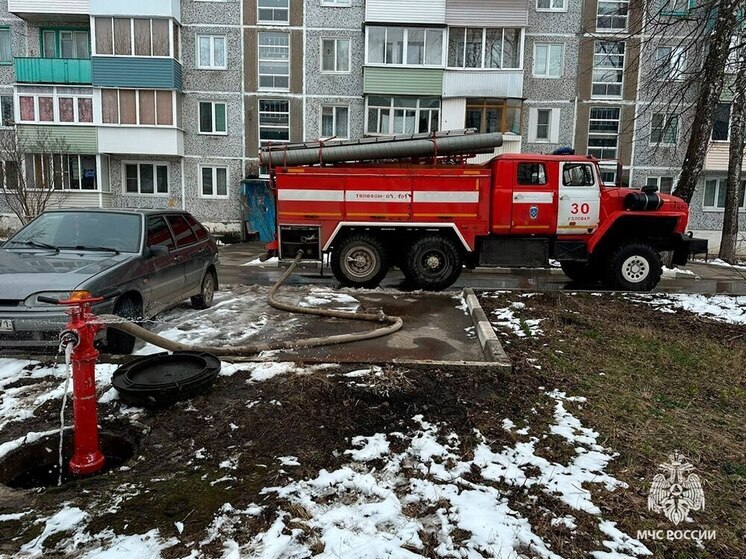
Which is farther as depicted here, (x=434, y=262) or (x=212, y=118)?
(x=212, y=118)

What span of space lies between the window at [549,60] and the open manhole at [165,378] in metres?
23.8

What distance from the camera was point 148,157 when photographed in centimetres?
2461

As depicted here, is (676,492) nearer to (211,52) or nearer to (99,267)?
(99,267)

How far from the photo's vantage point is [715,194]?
989 inches

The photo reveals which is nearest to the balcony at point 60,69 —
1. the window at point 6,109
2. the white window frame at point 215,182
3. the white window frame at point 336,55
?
the window at point 6,109

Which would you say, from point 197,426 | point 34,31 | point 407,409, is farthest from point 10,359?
point 34,31

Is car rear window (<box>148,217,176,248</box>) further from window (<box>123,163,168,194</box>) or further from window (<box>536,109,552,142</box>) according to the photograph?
window (<box>536,109,552,142</box>)

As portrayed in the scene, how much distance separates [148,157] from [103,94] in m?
3.14

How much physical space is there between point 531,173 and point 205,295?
21.8ft

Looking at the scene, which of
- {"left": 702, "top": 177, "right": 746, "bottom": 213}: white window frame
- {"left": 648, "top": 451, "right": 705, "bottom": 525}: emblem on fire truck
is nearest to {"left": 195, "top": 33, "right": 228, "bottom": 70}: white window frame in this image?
{"left": 702, "top": 177, "right": 746, "bottom": 213}: white window frame

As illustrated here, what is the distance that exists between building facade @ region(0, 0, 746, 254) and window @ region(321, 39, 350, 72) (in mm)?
64

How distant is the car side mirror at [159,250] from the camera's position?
21.1ft

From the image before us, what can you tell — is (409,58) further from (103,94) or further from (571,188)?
(571,188)

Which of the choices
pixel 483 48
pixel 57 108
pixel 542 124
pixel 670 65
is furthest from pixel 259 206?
pixel 670 65
